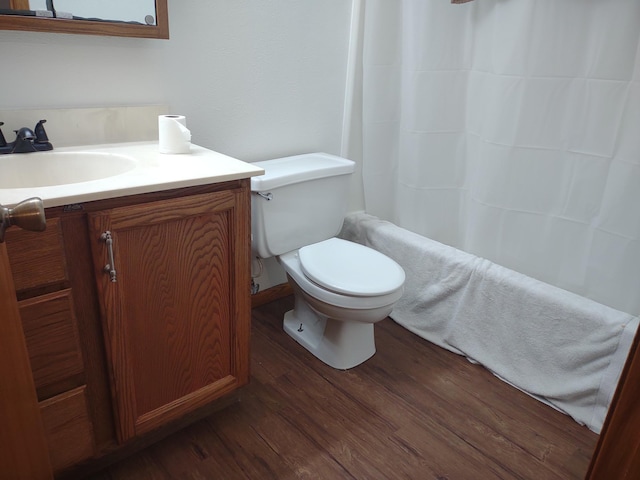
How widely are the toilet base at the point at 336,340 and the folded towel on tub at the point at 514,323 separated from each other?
33cm

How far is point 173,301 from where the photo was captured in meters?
1.36

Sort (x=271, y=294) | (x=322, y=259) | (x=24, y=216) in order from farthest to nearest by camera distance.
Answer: (x=271, y=294) → (x=322, y=259) → (x=24, y=216)

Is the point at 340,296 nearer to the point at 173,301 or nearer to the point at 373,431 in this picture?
the point at 373,431

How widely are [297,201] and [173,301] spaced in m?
0.70

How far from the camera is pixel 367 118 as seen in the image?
2.21m

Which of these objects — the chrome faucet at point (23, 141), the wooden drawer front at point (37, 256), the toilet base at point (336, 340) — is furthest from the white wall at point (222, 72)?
the toilet base at point (336, 340)

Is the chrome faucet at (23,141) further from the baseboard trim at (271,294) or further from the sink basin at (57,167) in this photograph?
the baseboard trim at (271,294)

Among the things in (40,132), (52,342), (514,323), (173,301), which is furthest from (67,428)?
(514,323)

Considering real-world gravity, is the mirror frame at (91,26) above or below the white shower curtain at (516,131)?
above

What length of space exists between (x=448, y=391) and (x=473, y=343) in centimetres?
26

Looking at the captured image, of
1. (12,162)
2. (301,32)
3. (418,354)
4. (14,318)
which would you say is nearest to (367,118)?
(301,32)

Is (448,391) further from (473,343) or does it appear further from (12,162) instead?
(12,162)

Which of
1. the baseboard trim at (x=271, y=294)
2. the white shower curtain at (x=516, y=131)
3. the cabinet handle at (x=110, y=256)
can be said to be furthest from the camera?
the baseboard trim at (x=271, y=294)

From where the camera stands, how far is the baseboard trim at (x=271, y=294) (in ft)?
7.53
